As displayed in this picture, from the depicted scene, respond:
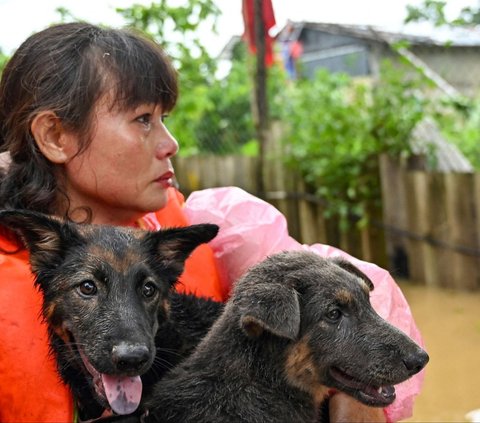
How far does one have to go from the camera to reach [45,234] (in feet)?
11.2

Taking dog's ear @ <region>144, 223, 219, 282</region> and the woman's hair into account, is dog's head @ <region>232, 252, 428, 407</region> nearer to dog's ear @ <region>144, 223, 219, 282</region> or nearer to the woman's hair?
dog's ear @ <region>144, 223, 219, 282</region>

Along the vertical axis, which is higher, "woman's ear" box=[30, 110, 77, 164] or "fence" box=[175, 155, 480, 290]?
"woman's ear" box=[30, 110, 77, 164]

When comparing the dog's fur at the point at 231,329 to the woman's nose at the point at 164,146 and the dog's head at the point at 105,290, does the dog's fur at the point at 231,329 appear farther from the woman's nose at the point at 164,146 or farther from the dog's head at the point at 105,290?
the woman's nose at the point at 164,146

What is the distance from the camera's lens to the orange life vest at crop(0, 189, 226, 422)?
3.38m

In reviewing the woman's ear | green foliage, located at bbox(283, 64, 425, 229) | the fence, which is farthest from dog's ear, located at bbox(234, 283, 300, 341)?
green foliage, located at bbox(283, 64, 425, 229)

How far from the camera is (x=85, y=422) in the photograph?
3.43 metres

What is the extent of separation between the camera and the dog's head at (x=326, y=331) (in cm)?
323

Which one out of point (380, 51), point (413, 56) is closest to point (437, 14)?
point (413, 56)

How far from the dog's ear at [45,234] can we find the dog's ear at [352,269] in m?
1.20

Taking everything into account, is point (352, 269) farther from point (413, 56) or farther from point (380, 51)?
point (380, 51)

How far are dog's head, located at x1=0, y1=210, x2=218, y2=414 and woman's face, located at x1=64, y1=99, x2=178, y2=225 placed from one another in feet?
1.40

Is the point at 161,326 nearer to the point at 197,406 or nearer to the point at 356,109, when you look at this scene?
the point at 197,406

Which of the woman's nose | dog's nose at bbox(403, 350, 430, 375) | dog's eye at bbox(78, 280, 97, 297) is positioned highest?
the woman's nose

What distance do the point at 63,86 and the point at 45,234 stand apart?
2.79 ft
